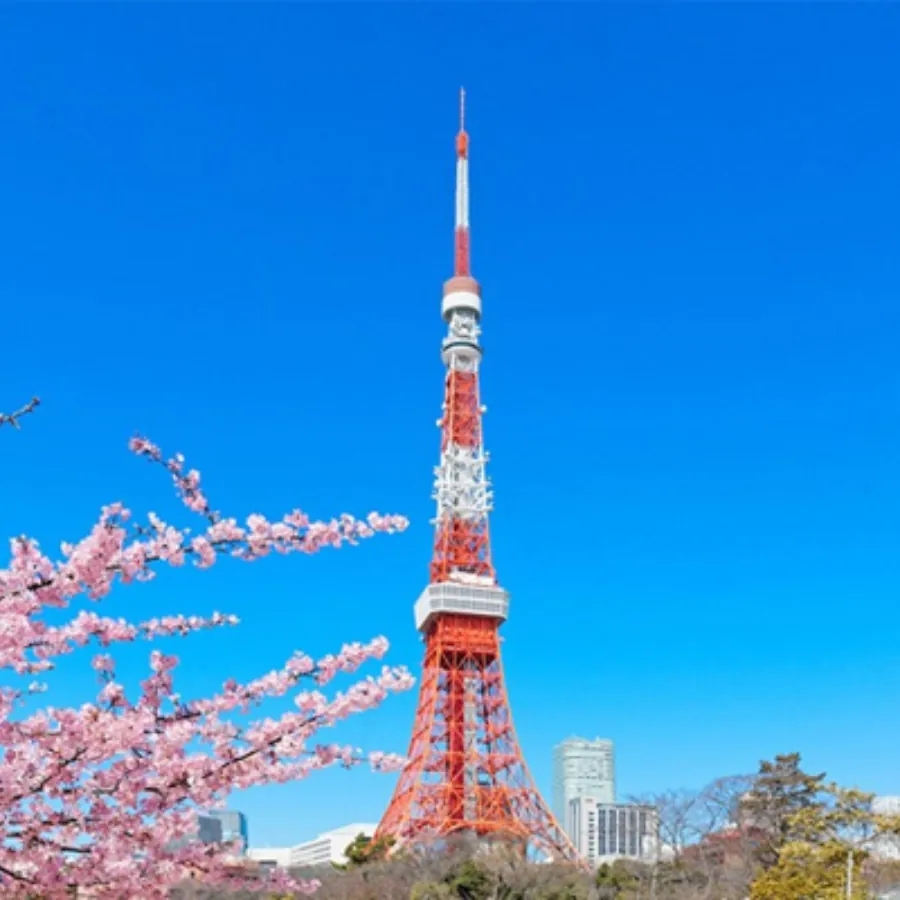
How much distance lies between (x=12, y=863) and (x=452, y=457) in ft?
96.0

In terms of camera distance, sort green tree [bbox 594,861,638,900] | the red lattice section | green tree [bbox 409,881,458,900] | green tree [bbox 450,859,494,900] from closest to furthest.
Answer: green tree [bbox 409,881,458,900] < green tree [bbox 450,859,494,900] < green tree [bbox 594,861,638,900] < the red lattice section

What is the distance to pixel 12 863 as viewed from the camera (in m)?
4.10

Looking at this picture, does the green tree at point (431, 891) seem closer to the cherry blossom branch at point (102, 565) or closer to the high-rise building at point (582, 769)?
the cherry blossom branch at point (102, 565)

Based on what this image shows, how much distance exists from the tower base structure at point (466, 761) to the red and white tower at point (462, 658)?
3 centimetres

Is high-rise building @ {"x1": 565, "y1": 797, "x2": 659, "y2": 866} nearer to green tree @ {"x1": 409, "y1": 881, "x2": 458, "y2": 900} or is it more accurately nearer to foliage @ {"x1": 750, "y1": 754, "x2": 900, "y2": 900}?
green tree @ {"x1": 409, "y1": 881, "x2": 458, "y2": 900}

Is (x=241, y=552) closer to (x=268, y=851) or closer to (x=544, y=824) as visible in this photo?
(x=544, y=824)

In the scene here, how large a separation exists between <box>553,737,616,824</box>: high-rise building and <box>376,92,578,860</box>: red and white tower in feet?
284

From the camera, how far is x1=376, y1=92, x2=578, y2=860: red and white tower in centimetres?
2900

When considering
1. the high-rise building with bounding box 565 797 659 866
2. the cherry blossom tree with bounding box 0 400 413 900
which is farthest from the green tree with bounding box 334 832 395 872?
the high-rise building with bounding box 565 797 659 866

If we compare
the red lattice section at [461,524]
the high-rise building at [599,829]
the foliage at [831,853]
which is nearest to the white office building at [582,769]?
the high-rise building at [599,829]

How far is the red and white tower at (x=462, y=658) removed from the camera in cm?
2900

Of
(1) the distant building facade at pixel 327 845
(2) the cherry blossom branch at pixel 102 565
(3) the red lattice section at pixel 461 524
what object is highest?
(3) the red lattice section at pixel 461 524

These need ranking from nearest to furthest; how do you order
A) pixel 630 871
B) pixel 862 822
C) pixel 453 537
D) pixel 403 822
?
1. pixel 862 822
2. pixel 630 871
3. pixel 403 822
4. pixel 453 537

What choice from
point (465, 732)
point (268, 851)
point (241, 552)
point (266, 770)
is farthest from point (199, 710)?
point (268, 851)
